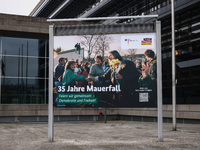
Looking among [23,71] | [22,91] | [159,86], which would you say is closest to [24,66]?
[23,71]

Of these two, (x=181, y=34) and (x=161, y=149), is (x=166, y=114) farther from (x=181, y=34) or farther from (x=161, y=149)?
(x=161, y=149)

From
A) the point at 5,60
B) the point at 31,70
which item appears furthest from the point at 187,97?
the point at 5,60

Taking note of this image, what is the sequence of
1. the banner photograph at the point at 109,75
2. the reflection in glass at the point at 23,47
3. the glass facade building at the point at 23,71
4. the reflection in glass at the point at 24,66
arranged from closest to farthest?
the banner photograph at the point at 109,75
the glass facade building at the point at 23,71
the reflection in glass at the point at 24,66
the reflection in glass at the point at 23,47

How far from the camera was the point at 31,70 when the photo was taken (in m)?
26.8

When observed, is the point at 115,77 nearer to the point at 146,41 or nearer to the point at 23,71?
the point at 146,41

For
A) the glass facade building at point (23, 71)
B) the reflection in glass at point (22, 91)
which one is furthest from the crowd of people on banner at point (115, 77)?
the glass facade building at point (23, 71)

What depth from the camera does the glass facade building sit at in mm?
25750

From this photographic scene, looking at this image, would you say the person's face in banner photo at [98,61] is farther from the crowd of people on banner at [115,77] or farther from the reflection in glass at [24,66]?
the reflection in glass at [24,66]

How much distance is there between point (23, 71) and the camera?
26.4 meters

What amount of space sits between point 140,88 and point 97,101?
157cm

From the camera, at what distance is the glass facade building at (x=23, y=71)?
25750 millimetres

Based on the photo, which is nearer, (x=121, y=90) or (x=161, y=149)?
(x=161, y=149)

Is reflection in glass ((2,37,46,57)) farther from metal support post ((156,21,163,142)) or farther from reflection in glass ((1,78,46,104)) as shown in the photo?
metal support post ((156,21,163,142))

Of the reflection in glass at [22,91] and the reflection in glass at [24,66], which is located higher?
the reflection in glass at [24,66]
